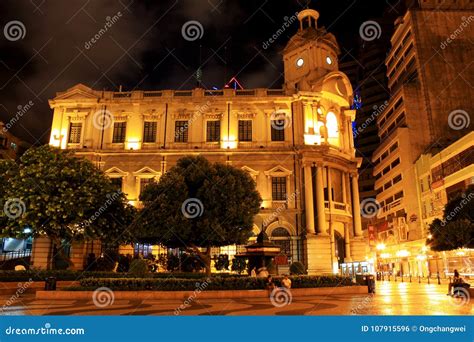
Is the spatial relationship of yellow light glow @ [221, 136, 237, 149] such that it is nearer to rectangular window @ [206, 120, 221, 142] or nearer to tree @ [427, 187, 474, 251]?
rectangular window @ [206, 120, 221, 142]

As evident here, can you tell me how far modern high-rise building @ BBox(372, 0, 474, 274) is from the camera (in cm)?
5653

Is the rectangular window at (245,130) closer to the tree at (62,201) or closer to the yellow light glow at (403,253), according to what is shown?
the tree at (62,201)

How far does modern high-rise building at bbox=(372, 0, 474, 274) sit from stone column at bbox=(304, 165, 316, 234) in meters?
23.7

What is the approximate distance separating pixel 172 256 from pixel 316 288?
15.2 m

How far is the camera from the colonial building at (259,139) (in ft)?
122

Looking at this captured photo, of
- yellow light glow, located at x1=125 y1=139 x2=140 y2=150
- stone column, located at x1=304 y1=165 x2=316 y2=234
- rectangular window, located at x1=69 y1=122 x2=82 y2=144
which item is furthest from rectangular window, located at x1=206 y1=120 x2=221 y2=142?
rectangular window, located at x1=69 y1=122 x2=82 y2=144

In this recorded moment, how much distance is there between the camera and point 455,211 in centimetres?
2883

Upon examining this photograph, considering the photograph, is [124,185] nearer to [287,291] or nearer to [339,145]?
[339,145]

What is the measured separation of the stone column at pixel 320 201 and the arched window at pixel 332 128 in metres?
4.78

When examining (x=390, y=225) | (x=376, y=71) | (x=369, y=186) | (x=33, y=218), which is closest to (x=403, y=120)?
(x=390, y=225)

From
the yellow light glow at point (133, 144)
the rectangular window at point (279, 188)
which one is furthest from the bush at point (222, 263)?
the yellow light glow at point (133, 144)

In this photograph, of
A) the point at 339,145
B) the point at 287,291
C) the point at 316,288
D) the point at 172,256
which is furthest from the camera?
the point at 339,145

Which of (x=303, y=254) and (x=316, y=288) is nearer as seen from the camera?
(x=316, y=288)

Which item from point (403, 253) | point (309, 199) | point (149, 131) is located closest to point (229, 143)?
point (149, 131)
